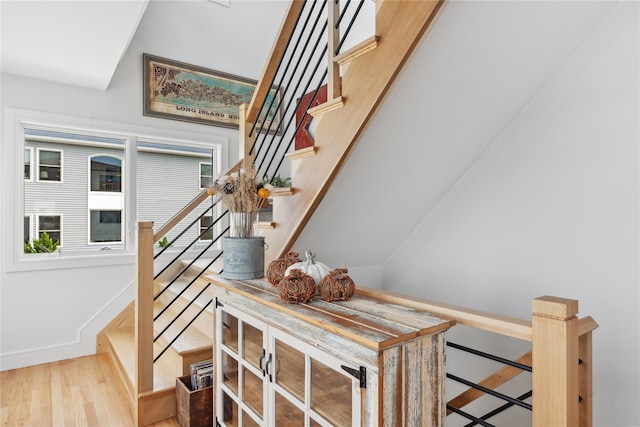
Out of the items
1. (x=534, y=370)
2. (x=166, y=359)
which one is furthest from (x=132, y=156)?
(x=534, y=370)

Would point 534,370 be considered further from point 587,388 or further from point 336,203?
point 336,203

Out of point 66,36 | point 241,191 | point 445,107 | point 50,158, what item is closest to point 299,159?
point 241,191

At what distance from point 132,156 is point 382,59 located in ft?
9.24

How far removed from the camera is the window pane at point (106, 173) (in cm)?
333

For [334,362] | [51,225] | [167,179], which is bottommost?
[334,362]

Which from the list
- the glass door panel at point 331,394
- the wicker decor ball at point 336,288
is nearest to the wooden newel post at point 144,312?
the wicker decor ball at point 336,288

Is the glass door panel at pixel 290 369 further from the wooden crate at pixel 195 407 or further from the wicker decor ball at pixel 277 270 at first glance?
the wooden crate at pixel 195 407

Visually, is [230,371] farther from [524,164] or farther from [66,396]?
[524,164]

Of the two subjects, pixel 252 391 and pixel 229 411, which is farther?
pixel 229 411

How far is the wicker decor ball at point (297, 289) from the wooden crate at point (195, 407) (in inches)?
40.7

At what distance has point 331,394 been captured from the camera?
1.17m

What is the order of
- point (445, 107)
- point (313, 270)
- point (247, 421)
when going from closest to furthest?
point (313, 270)
point (247, 421)
point (445, 107)

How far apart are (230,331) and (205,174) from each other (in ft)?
8.36

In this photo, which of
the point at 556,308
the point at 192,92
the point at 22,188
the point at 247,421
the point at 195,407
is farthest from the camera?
the point at 192,92
